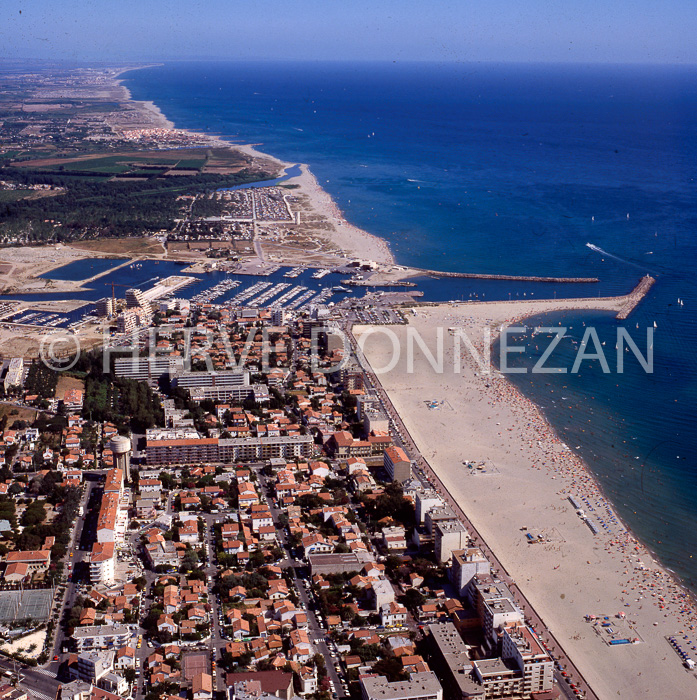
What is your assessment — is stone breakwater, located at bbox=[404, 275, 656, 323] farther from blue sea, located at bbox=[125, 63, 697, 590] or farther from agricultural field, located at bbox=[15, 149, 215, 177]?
agricultural field, located at bbox=[15, 149, 215, 177]

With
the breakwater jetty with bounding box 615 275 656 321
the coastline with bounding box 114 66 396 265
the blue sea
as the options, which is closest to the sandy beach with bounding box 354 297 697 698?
the blue sea

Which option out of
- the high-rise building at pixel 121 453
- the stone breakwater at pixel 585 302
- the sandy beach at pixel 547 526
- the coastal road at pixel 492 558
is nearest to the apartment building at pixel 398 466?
the coastal road at pixel 492 558

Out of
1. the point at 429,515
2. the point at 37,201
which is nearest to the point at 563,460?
the point at 429,515

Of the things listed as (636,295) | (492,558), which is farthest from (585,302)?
(492,558)

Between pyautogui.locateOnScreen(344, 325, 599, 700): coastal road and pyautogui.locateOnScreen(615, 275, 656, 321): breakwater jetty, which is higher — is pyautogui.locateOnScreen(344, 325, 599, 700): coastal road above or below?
below

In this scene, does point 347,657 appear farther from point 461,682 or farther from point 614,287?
point 614,287

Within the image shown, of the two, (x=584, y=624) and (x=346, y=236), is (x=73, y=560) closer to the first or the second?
(x=584, y=624)

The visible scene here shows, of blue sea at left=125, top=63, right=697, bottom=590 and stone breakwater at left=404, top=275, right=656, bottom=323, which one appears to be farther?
stone breakwater at left=404, top=275, right=656, bottom=323
